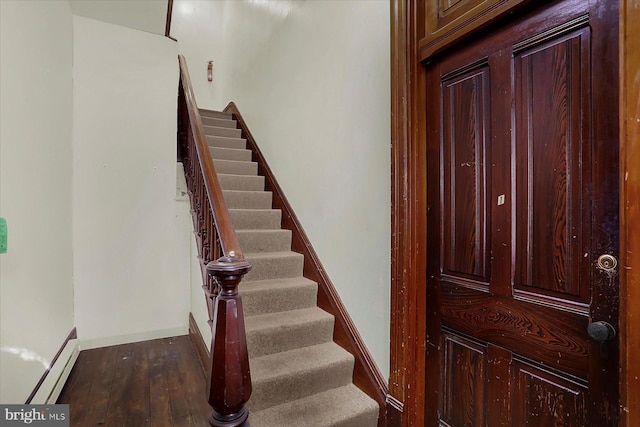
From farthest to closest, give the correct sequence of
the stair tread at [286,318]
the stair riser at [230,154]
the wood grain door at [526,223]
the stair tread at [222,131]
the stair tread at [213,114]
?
the stair tread at [213,114] < the stair tread at [222,131] < the stair riser at [230,154] < the stair tread at [286,318] < the wood grain door at [526,223]

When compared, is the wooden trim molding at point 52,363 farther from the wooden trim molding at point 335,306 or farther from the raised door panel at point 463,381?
the raised door panel at point 463,381

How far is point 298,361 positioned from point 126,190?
2.29m

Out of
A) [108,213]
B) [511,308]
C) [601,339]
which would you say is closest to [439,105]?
[511,308]

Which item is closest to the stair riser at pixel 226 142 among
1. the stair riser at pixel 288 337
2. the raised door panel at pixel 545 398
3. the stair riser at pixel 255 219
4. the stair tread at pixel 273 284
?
the stair riser at pixel 255 219

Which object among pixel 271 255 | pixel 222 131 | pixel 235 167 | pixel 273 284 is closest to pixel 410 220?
pixel 273 284

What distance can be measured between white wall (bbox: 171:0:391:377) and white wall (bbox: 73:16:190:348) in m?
1.05

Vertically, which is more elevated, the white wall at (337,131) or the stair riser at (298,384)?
the white wall at (337,131)

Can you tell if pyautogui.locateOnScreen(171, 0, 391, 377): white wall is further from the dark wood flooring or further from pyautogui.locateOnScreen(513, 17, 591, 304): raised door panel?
the dark wood flooring

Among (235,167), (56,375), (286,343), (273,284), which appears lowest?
(56,375)

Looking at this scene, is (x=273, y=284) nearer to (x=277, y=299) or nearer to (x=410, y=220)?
(x=277, y=299)

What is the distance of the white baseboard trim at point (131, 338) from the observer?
9.09ft

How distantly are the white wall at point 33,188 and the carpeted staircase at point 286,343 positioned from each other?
3.63 feet

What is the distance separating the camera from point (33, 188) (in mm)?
1829

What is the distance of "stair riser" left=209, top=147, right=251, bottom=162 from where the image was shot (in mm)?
3374
